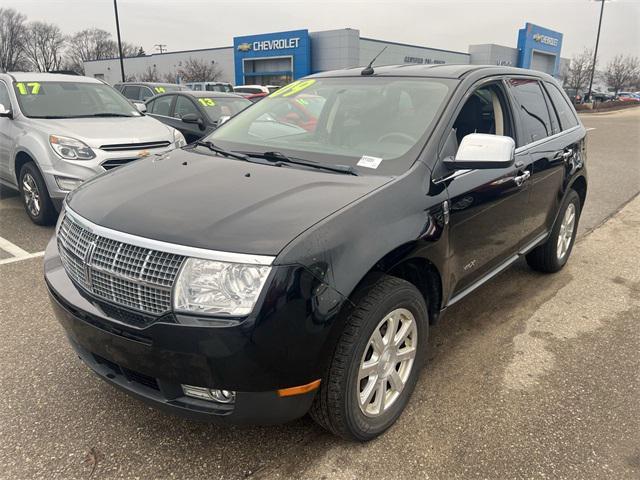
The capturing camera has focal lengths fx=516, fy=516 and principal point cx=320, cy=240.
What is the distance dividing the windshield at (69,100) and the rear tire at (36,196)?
78cm

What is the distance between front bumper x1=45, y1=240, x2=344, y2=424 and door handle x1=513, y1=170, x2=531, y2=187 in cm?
200

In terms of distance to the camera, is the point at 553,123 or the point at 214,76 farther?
the point at 214,76

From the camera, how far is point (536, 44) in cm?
6331

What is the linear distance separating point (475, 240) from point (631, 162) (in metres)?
11.5

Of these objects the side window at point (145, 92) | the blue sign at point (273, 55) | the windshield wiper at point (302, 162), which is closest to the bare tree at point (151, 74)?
the blue sign at point (273, 55)

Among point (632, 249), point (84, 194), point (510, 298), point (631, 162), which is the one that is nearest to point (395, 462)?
point (84, 194)

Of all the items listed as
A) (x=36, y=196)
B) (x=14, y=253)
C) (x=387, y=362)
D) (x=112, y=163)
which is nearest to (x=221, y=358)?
(x=387, y=362)

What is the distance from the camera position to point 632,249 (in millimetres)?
5684

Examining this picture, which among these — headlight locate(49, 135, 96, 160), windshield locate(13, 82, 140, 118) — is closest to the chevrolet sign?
windshield locate(13, 82, 140, 118)

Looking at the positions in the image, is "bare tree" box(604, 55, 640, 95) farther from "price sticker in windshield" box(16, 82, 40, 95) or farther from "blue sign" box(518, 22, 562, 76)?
"price sticker in windshield" box(16, 82, 40, 95)

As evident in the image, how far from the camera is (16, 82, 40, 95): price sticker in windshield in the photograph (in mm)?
6488

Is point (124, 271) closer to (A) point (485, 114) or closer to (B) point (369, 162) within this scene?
(B) point (369, 162)

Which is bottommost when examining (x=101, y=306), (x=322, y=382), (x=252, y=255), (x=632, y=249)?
(x=632, y=249)

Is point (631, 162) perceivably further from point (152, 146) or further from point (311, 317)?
point (311, 317)
